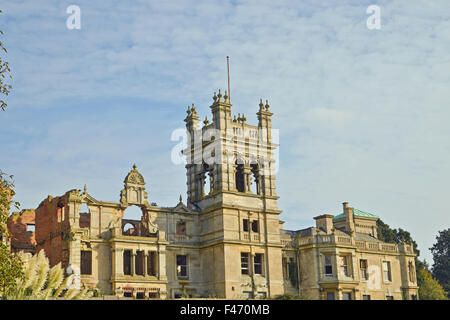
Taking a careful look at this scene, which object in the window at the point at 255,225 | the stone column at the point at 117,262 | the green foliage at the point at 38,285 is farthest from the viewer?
the window at the point at 255,225

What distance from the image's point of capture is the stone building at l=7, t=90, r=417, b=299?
49.3 meters

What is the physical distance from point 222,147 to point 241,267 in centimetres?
1045

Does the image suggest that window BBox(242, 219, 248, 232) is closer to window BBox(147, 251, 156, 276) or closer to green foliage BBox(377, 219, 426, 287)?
window BBox(147, 251, 156, 276)

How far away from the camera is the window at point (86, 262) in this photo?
161 ft

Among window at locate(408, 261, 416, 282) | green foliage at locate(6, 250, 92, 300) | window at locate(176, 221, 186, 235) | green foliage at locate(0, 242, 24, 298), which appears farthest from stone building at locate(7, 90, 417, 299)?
green foliage at locate(6, 250, 92, 300)

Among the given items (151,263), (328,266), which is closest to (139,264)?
(151,263)

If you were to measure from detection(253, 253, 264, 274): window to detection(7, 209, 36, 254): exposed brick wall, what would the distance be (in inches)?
740

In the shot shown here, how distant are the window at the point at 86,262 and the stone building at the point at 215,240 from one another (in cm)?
8

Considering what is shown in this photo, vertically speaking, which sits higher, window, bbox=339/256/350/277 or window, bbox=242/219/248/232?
window, bbox=242/219/248/232

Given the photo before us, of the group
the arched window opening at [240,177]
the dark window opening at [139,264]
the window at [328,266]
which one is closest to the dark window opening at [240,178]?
the arched window opening at [240,177]

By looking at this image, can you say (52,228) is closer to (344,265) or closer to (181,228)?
(181,228)

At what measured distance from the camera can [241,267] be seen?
53.7m

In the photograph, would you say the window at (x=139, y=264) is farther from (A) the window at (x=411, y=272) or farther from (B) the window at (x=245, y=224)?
(A) the window at (x=411, y=272)
